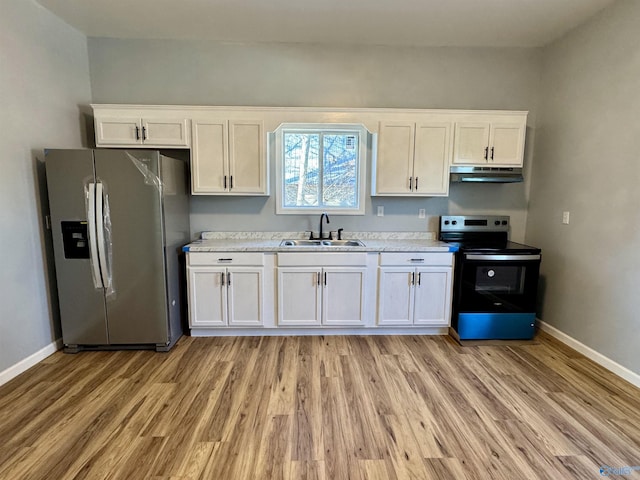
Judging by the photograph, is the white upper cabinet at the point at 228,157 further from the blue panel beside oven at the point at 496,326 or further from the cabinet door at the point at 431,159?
the blue panel beside oven at the point at 496,326

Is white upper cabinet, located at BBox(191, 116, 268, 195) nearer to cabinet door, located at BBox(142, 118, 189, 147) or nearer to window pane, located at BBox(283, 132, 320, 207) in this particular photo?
cabinet door, located at BBox(142, 118, 189, 147)

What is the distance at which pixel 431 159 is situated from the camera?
10.1ft

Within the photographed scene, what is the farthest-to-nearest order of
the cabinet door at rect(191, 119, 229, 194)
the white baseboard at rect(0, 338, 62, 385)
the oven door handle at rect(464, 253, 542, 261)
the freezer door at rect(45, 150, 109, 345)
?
the cabinet door at rect(191, 119, 229, 194), the oven door handle at rect(464, 253, 542, 261), the freezer door at rect(45, 150, 109, 345), the white baseboard at rect(0, 338, 62, 385)

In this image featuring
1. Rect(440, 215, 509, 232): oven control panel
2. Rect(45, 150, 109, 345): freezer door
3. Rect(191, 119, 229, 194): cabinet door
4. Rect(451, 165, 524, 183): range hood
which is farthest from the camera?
Rect(440, 215, 509, 232): oven control panel

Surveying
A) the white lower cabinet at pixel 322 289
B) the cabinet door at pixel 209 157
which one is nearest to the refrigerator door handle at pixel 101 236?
the cabinet door at pixel 209 157

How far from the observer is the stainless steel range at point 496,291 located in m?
2.87

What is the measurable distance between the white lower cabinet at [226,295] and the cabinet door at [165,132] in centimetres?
109

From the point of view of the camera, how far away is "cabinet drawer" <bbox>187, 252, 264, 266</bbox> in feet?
9.48

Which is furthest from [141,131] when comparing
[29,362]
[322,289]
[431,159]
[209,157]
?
[431,159]

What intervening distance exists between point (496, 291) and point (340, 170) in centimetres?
195

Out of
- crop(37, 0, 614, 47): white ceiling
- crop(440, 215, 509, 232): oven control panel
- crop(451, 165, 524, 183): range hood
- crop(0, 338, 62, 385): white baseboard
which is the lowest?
crop(0, 338, 62, 385): white baseboard

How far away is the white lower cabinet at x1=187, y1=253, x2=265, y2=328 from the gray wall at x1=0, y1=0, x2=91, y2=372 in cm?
116

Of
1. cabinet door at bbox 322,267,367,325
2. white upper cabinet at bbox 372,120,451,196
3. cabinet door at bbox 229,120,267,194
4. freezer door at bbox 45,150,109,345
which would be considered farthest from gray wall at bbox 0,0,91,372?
white upper cabinet at bbox 372,120,451,196

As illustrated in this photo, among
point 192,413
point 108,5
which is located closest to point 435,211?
point 192,413
